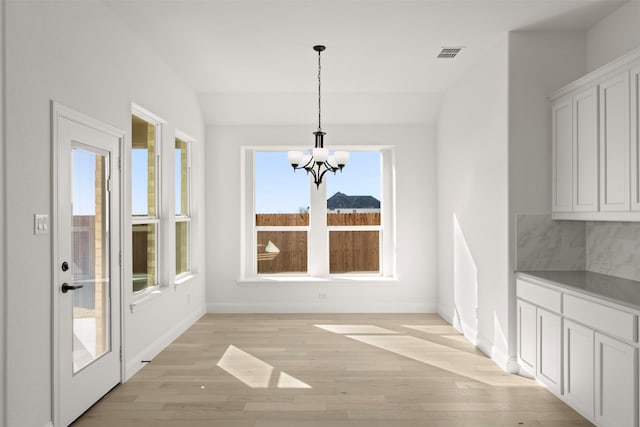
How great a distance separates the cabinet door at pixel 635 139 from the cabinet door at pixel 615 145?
43mm

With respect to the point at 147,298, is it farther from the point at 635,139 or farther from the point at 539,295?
the point at 635,139

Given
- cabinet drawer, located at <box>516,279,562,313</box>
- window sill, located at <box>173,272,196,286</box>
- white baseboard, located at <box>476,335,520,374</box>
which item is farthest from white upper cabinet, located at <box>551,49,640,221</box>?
window sill, located at <box>173,272,196,286</box>

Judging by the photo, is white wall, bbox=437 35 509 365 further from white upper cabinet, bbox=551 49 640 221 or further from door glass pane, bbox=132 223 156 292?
door glass pane, bbox=132 223 156 292

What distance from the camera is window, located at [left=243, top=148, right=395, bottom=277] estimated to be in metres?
6.96

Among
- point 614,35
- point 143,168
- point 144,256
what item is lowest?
point 144,256

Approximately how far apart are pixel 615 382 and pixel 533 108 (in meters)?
2.35

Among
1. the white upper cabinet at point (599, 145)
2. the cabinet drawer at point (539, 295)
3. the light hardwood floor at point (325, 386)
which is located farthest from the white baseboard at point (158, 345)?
the white upper cabinet at point (599, 145)

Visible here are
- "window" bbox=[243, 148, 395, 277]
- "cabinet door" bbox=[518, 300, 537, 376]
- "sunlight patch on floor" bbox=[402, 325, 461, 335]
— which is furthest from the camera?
"window" bbox=[243, 148, 395, 277]

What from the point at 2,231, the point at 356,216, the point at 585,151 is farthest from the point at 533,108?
the point at 2,231

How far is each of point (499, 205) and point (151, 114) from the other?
3.36 metres

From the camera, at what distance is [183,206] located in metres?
6.06

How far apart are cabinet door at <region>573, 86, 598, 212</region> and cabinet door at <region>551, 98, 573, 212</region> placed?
0.07 metres

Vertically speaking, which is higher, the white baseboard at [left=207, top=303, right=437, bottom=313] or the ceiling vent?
the ceiling vent

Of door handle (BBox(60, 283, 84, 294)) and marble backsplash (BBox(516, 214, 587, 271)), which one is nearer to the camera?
door handle (BBox(60, 283, 84, 294))
